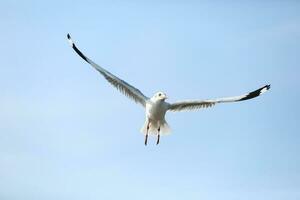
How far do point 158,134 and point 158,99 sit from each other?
2.56 ft

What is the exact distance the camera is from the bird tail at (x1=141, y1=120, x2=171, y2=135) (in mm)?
18156

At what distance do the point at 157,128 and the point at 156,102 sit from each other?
60 cm

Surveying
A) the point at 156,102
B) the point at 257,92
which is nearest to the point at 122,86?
the point at 156,102

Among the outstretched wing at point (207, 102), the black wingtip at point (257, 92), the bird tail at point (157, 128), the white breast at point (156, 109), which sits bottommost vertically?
the bird tail at point (157, 128)

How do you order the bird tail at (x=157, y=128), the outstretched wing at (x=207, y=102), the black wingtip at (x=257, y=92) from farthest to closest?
the bird tail at (x=157, y=128), the black wingtip at (x=257, y=92), the outstretched wing at (x=207, y=102)

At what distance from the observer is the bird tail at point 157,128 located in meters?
18.2

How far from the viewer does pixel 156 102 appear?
58.8 ft

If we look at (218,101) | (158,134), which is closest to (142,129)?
(158,134)

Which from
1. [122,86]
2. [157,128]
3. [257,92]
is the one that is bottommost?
[157,128]

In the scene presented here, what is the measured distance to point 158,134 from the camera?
18328mm

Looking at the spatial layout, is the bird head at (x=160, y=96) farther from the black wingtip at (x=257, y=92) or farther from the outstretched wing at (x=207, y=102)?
the black wingtip at (x=257, y=92)

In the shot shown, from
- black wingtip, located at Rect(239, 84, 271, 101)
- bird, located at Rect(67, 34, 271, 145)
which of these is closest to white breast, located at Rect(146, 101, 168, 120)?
bird, located at Rect(67, 34, 271, 145)

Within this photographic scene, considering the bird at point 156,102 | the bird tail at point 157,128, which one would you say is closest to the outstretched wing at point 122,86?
the bird at point 156,102

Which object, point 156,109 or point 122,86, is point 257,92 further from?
point 122,86
